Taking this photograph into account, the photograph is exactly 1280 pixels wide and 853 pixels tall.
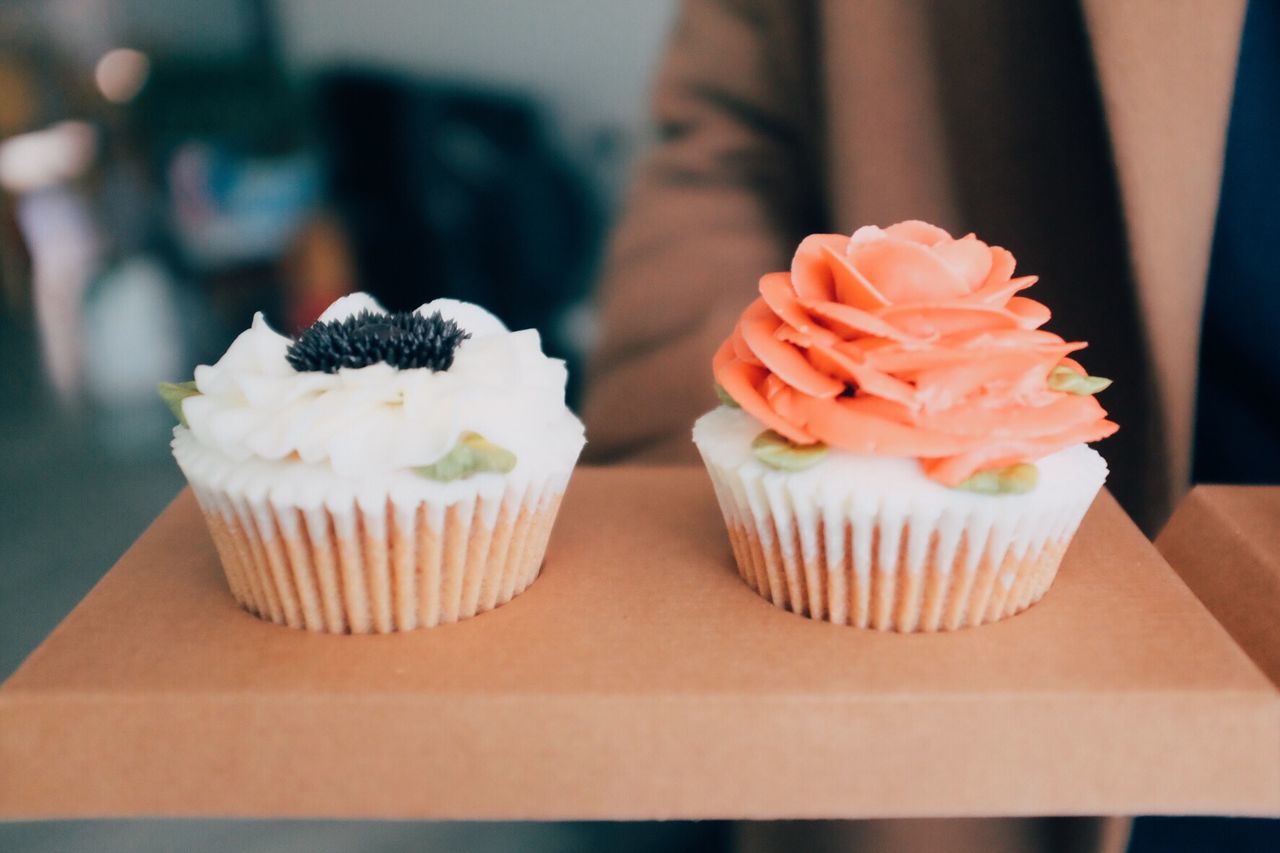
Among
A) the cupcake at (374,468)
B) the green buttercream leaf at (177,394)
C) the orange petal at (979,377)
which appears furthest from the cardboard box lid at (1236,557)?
the green buttercream leaf at (177,394)

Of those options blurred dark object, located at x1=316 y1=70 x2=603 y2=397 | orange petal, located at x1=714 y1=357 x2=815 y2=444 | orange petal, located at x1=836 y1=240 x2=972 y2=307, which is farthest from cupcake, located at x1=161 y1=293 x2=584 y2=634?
blurred dark object, located at x1=316 y1=70 x2=603 y2=397

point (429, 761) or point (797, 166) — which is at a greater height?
point (797, 166)

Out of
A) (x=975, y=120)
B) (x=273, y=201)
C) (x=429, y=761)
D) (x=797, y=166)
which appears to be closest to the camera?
(x=429, y=761)

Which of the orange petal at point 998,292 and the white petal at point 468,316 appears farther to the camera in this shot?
the white petal at point 468,316

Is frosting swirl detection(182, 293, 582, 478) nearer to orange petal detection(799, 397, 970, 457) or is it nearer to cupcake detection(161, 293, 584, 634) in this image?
cupcake detection(161, 293, 584, 634)

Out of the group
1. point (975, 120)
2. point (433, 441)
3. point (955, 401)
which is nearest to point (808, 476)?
point (955, 401)

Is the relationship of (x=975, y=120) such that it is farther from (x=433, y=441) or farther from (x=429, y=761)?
(x=429, y=761)

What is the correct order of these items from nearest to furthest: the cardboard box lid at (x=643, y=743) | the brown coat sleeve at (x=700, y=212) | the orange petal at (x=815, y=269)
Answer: the cardboard box lid at (x=643, y=743) < the orange petal at (x=815, y=269) < the brown coat sleeve at (x=700, y=212)

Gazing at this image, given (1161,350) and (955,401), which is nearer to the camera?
(955,401)

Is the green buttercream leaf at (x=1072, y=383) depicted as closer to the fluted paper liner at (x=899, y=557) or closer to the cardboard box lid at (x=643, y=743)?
the fluted paper liner at (x=899, y=557)
